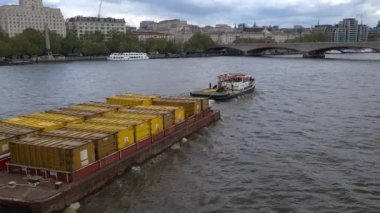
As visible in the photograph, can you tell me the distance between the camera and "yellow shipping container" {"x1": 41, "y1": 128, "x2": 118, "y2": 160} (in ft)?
78.8

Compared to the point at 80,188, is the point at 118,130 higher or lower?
higher

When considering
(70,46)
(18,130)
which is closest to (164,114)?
(18,130)

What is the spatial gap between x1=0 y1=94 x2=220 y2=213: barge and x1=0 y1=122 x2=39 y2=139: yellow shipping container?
85 cm

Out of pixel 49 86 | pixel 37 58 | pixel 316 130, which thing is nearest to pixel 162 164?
pixel 316 130

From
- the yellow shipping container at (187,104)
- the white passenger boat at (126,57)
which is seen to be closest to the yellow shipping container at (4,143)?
the yellow shipping container at (187,104)

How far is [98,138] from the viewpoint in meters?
24.0

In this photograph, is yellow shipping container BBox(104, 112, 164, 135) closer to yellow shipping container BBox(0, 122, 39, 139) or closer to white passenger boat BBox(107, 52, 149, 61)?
yellow shipping container BBox(0, 122, 39, 139)

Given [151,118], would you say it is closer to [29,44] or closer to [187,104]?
[187,104]

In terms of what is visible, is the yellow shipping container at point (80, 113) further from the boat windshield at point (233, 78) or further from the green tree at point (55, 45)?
the green tree at point (55, 45)

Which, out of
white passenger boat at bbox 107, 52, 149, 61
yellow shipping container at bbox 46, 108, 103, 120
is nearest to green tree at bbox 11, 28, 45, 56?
white passenger boat at bbox 107, 52, 149, 61

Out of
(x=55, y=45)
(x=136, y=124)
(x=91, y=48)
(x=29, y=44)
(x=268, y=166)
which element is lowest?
(x=268, y=166)

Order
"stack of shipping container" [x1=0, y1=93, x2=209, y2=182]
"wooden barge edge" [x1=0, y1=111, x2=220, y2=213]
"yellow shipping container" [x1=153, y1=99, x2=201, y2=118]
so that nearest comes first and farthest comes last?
"wooden barge edge" [x1=0, y1=111, x2=220, y2=213], "stack of shipping container" [x1=0, y1=93, x2=209, y2=182], "yellow shipping container" [x1=153, y1=99, x2=201, y2=118]

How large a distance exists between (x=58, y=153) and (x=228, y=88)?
44498mm

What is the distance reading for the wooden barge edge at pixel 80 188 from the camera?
19.5 meters
